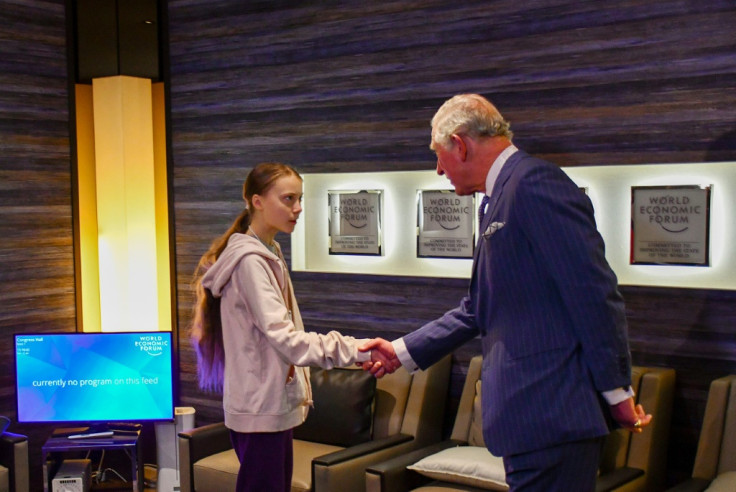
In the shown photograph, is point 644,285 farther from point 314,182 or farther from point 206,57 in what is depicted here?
point 206,57

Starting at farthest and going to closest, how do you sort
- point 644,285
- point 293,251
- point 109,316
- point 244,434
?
point 109,316
point 293,251
point 644,285
point 244,434

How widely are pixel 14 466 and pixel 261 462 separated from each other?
6.71 ft

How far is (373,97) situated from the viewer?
4.79 meters

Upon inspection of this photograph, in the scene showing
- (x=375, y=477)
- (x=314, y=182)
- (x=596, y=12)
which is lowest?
(x=375, y=477)

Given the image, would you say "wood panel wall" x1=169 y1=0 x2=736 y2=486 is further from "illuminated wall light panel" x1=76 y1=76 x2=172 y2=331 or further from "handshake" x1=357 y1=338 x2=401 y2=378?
"handshake" x1=357 y1=338 x2=401 y2=378

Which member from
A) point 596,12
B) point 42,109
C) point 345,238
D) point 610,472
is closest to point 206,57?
point 42,109

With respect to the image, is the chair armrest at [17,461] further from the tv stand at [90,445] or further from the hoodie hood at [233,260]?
the hoodie hood at [233,260]

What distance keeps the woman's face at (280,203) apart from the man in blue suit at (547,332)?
915mm

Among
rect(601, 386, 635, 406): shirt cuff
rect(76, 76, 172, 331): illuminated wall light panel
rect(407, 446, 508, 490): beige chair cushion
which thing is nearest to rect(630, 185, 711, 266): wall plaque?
rect(407, 446, 508, 490): beige chair cushion

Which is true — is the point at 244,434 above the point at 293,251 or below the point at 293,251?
below

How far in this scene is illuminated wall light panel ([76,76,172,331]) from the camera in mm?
5527

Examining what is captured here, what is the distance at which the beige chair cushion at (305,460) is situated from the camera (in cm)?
407

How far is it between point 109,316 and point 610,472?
10.4ft

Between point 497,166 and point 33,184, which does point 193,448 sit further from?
point 497,166
